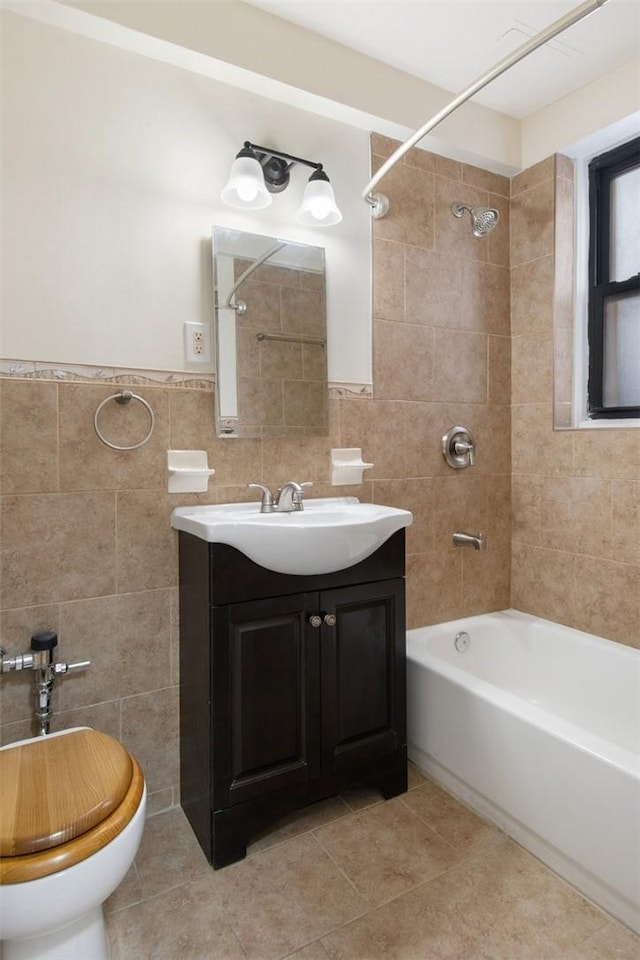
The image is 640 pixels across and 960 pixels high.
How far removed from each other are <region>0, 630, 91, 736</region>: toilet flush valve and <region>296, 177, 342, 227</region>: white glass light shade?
5.15 ft

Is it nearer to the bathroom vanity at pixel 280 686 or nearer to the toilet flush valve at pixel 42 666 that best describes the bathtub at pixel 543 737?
the bathroom vanity at pixel 280 686

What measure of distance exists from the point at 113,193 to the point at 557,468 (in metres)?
1.94

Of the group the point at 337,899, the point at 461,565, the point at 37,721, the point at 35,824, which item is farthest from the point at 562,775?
the point at 37,721

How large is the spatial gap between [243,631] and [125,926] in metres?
0.74

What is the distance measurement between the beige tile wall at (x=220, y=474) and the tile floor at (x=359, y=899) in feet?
1.19

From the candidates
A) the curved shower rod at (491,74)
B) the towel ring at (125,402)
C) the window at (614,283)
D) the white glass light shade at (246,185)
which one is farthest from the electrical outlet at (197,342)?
the window at (614,283)

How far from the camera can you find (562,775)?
55.5 inches

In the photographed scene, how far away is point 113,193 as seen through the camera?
5.29ft

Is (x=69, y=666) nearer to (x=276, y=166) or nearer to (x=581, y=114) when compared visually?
(x=276, y=166)

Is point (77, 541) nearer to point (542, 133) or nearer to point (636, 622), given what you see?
point (636, 622)

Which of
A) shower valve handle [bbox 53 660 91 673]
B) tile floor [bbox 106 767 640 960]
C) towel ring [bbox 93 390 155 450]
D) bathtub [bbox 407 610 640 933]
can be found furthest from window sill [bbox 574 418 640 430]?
shower valve handle [bbox 53 660 91 673]

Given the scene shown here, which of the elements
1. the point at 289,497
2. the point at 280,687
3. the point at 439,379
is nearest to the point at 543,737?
the point at 280,687

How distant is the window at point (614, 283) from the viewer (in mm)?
2148

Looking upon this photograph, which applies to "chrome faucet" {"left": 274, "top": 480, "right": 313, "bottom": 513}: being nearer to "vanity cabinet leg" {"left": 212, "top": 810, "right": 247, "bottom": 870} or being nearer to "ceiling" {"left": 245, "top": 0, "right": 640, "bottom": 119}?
"vanity cabinet leg" {"left": 212, "top": 810, "right": 247, "bottom": 870}
